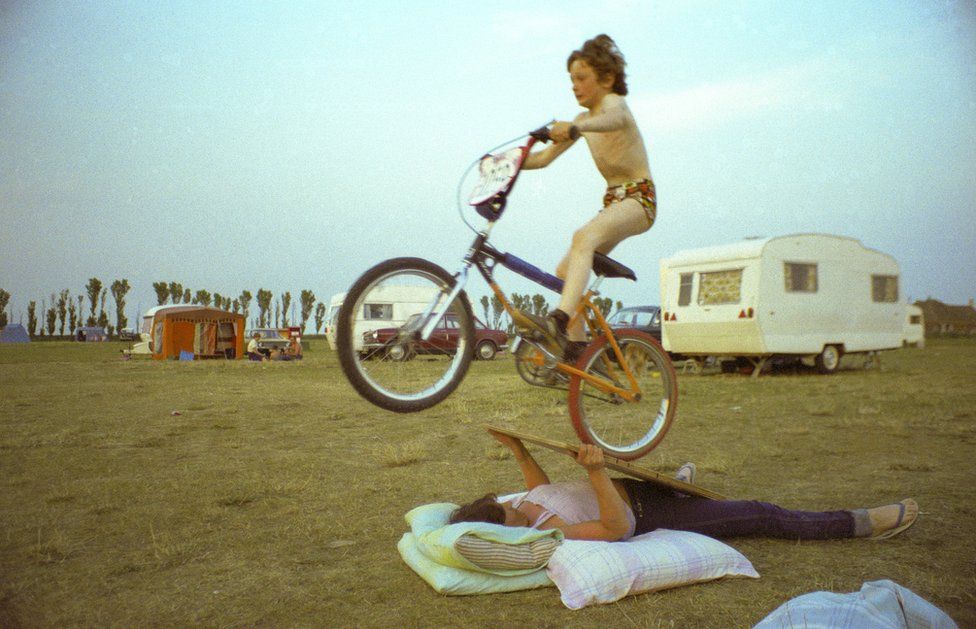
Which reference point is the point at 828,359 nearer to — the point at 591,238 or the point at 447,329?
the point at 591,238

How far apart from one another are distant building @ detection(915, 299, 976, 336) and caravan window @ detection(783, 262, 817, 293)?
62338 millimetres

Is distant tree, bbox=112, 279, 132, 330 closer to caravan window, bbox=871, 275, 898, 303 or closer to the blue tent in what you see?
the blue tent

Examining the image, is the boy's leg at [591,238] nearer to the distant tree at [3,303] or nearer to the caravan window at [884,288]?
the caravan window at [884,288]

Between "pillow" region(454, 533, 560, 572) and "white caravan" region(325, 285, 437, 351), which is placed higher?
"white caravan" region(325, 285, 437, 351)

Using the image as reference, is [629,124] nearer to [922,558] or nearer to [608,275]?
[608,275]

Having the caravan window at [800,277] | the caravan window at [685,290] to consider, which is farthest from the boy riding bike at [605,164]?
the caravan window at [685,290]

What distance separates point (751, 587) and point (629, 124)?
3650 millimetres

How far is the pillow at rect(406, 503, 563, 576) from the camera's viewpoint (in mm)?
4711

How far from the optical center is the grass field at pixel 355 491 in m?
4.84

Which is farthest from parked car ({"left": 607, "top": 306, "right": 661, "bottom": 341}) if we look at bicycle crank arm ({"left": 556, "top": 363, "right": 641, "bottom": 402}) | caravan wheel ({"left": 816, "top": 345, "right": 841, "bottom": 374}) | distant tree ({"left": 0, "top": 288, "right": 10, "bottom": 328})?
distant tree ({"left": 0, "top": 288, "right": 10, "bottom": 328})

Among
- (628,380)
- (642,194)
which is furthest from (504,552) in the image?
(642,194)

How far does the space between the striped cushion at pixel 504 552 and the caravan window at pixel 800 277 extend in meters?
13.3

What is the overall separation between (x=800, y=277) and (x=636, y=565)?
13.6 meters

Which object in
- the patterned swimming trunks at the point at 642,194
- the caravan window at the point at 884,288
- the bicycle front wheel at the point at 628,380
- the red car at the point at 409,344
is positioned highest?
the caravan window at the point at 884,288
